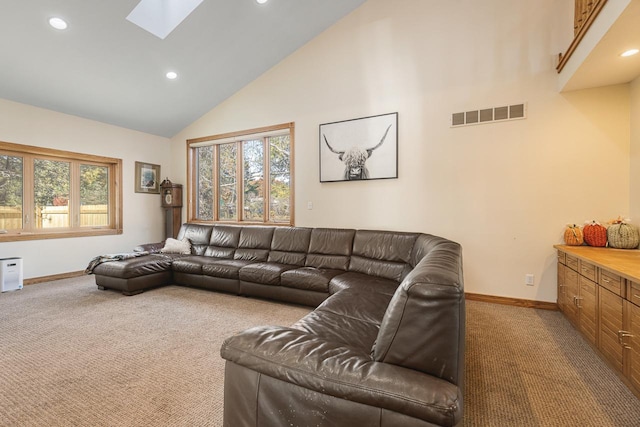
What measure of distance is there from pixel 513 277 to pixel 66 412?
3.99 meters

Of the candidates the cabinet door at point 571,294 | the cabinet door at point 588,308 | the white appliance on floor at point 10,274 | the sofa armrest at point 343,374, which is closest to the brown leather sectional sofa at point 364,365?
the sofa armrest at point 343,374

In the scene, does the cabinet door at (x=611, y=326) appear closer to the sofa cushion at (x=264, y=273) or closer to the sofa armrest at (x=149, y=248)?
the sofa cushion at (x=264, y=273)

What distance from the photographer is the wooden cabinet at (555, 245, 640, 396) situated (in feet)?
5.47

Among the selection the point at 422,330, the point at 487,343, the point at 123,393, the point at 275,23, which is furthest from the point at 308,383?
the point at 275,23

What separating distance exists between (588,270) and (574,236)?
0.76 m

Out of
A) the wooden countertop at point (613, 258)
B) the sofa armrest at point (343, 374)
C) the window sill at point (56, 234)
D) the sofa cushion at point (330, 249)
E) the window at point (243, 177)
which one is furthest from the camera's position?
Result: the window at point (243, 177)

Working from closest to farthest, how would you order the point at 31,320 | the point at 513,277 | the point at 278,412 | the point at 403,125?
the point at 278,412 → the point at 31,320 → the point at 513,277 → the point at 403,125

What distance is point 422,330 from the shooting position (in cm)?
93

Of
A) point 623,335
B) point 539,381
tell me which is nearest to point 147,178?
point 539,381

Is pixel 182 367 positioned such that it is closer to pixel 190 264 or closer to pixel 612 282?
pixel 190 264

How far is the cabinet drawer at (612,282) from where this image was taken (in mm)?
1801

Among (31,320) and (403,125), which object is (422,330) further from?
(31,320)

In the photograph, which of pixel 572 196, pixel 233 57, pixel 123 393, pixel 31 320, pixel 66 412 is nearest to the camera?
pixel 66 412

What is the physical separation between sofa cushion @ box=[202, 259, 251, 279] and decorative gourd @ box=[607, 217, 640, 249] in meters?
3.90
